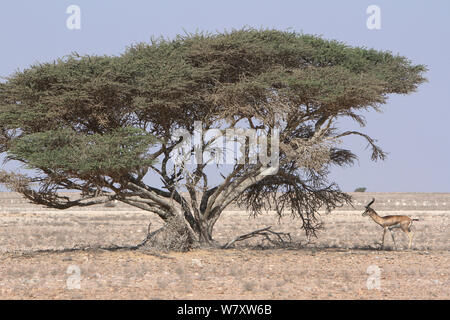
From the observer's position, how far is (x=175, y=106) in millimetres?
21188

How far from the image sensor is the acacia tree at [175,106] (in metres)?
20.6

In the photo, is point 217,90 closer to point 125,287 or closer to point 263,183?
point 263,183

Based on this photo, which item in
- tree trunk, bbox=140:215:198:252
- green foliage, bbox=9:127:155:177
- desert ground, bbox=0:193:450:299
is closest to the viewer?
desert ground, bbox=0:193:450:299

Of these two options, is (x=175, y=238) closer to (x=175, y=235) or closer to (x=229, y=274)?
(x=175, y=235)

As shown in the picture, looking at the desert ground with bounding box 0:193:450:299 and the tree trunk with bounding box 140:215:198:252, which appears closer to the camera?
Answer: the desert ground with bounding box 0:193:450:299

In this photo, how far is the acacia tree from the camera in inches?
810

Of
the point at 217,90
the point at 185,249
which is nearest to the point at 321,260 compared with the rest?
the point at 185,249

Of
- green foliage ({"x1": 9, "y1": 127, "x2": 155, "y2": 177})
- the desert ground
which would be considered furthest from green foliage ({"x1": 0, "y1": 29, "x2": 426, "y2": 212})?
the desert ground

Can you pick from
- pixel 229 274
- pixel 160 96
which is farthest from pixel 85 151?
pixel 229 274

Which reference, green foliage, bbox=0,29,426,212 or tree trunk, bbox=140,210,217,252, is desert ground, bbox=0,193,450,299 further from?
green foliage, bbox=0,29,426,212

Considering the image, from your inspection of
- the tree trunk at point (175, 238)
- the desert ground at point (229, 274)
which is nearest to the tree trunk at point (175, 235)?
the tree trunk at point (175, 238)

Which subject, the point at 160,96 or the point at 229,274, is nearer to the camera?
the point at 229,274
